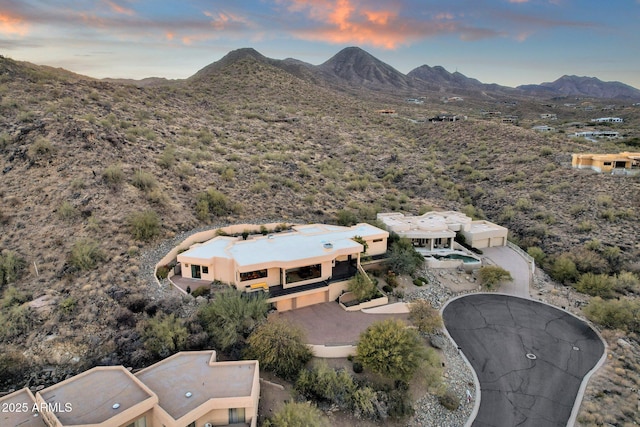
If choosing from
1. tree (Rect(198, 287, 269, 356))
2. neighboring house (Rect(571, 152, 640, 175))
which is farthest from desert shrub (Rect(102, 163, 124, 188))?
neighboring house (Rect(571, 152, 640, 175))

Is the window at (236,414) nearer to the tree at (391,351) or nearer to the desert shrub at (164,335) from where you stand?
the desert shrub at (164,335)

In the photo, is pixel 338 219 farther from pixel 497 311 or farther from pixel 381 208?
pixel 497 311

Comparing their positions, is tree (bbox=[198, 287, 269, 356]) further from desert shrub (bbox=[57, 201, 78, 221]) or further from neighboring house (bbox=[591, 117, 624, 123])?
neighboring house (bbox=[591, 117, 624, 123])

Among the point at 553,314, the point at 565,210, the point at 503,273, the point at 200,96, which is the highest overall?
the point at 200,96

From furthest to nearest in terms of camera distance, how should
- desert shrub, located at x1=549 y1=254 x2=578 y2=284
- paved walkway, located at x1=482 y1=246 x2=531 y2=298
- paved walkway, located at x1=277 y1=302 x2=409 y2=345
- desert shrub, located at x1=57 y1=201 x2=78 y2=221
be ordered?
desert shrub, located at x1=549 y1=254 x2=578 y2=284, paved walkway, located at x1=482 y1=246 x2=531 y2=298, desert shrub, located at x1=57 y1=201 x2=78 y2=221, paved walkway, located at x1=277 y1=302 x2=409 y2=345

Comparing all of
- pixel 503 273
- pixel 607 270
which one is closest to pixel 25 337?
pixel 503 273

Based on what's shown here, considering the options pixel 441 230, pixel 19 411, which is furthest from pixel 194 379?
pixel 441 230
